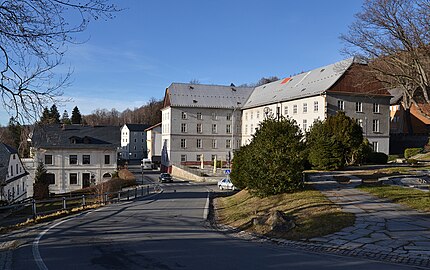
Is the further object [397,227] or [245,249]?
[397,227]

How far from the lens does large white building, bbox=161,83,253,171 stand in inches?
2516

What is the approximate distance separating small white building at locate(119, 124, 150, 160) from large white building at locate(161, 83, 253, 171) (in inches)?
1587

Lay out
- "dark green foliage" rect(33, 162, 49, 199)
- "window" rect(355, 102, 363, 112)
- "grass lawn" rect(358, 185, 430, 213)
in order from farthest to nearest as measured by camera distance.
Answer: "window" rect(355, 102, 363, 112), "dark green foliage" rect(33, 162, 49, 199), "grass lawn" rect(358, 185, 430, 213)

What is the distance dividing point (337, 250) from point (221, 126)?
5854 centimetres

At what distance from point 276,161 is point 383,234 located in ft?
23.6

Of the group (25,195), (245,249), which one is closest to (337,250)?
(245,249)

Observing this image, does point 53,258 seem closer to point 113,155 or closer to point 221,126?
point 113,155

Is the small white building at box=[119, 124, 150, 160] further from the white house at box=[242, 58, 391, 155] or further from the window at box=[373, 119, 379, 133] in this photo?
the window at box=[373, 119, 379, 133]

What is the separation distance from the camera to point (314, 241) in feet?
32.5

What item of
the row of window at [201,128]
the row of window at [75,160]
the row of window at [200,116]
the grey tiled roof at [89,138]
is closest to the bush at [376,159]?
the grey tiled roof at [89,138]

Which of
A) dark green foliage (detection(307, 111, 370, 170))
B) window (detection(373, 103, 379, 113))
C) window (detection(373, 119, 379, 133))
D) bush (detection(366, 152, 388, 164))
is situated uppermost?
window (detection(373, 103, 379, 113))

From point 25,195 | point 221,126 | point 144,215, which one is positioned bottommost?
point 25,195

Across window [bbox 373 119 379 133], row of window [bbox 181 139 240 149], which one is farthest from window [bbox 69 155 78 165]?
window [bbox 373 119 379 133]

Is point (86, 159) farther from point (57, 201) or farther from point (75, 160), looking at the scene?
point (57, 201)
